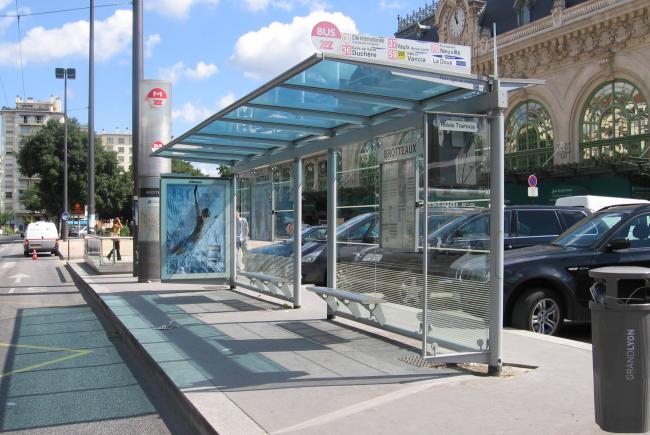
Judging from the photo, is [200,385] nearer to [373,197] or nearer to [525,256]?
[373,197]

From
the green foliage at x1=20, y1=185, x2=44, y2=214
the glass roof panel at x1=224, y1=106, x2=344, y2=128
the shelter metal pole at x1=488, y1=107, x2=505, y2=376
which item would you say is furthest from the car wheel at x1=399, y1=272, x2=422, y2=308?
the green foliage at x1=20, y1=185, x2=44, y2=214

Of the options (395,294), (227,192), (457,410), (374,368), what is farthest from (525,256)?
(227,192)

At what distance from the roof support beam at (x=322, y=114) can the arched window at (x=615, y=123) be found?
23.5m

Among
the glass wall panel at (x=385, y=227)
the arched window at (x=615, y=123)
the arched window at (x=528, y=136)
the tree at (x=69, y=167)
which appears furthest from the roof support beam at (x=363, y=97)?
the tree at (x=69, y=167)

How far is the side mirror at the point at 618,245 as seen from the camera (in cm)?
831

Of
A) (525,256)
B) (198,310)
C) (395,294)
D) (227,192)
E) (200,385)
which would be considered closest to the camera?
(200,385)

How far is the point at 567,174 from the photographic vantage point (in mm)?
28344

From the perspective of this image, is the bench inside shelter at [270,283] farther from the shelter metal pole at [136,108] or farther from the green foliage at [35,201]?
the green foliage at [35,201]

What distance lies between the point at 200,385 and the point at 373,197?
3243mm

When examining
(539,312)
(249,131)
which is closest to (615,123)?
(539,312)

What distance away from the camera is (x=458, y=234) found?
6312mm

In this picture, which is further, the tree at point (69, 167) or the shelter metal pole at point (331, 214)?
the tree at point (69, 167)

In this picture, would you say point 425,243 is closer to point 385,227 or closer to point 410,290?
point 410,290

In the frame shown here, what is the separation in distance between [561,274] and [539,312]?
59 centimetres
